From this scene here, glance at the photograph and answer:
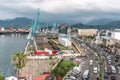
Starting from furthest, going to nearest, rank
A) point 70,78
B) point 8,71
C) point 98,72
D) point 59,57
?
point 59,57
point 8,71
point 98,72
point 70,78

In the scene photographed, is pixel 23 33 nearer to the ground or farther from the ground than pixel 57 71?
nearer to the ground

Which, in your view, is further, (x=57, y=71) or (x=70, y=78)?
(x=57, y=71)

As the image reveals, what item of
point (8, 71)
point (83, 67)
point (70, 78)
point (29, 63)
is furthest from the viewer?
point (29, 63)

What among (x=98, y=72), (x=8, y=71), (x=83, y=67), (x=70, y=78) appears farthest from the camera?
(x=8, y=71)

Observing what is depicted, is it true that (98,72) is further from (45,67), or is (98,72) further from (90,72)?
(45,67)

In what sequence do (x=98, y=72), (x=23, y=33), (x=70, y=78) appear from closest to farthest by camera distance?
(x=70, y=78), (x=98, y=72), (x=23, y=33)

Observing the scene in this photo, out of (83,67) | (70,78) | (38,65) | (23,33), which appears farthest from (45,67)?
(23,33)

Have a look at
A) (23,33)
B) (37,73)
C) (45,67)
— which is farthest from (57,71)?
(23,33)

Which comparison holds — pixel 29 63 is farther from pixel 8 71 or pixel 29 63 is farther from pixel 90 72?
pixel 90 72

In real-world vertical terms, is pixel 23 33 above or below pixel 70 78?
below

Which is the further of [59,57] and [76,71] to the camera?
[59,57]
